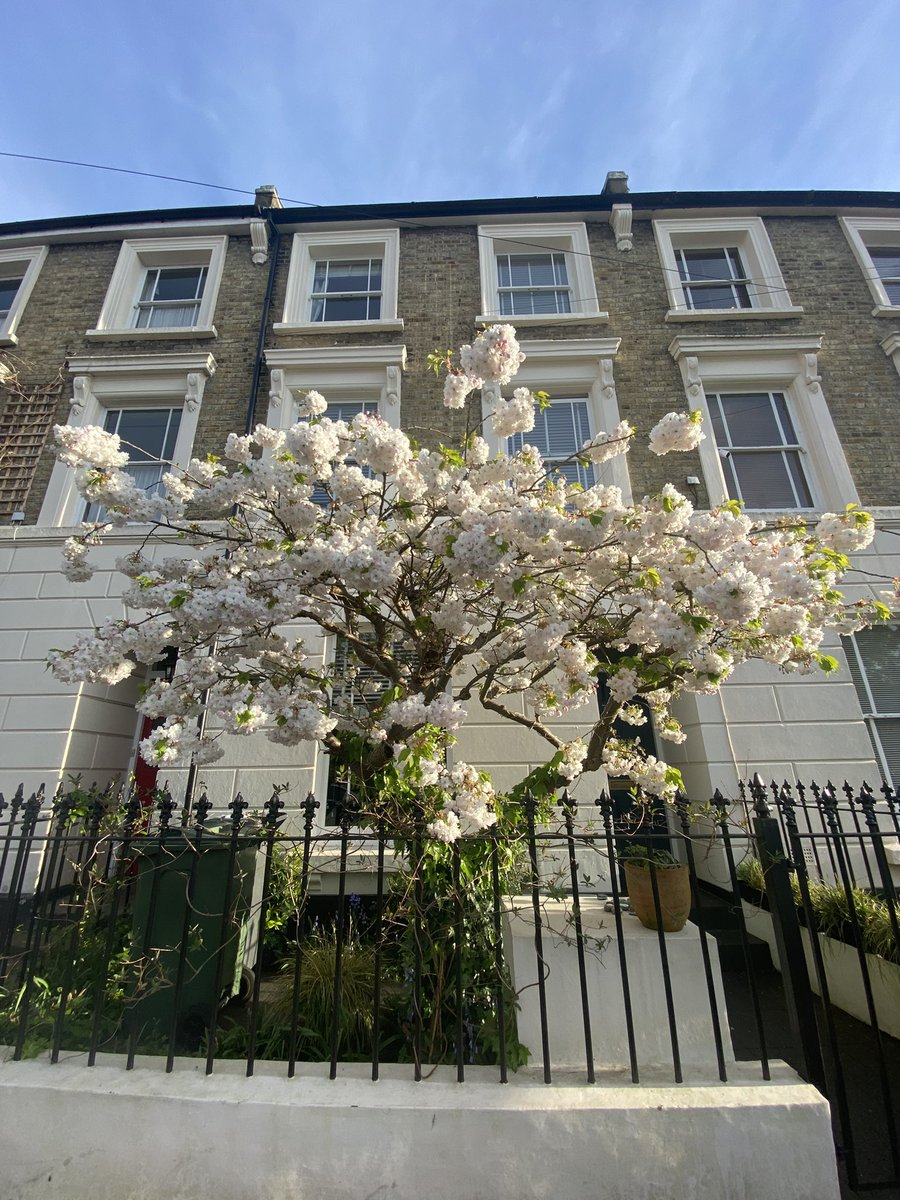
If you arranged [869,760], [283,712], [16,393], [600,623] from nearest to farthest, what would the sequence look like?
[283,712] < [600,623] < [869,760] < [16,393]

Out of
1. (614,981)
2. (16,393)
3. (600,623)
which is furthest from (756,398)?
(16,393)

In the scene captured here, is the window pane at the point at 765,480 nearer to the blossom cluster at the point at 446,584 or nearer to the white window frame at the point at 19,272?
the blossom cluster at the point at 446,584

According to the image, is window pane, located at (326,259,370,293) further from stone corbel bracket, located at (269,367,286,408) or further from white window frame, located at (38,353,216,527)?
white window frame, located at (38,353,216,527)

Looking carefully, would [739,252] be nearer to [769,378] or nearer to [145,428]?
[769,378]

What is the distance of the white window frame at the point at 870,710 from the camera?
741 cm

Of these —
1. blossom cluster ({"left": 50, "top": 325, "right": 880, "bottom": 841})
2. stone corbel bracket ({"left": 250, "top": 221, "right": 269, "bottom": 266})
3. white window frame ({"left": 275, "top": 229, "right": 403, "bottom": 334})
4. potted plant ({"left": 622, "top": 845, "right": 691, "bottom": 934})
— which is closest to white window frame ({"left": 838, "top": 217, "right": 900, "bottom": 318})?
white window frame ({"left": 275, "top": 229, "right": 403, "bottom": 334})

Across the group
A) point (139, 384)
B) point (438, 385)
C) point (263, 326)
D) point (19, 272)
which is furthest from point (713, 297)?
point (19, 272)

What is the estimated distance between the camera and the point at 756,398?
948cm

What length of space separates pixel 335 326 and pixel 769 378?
7.40 m

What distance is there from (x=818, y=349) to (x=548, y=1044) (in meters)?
10.7

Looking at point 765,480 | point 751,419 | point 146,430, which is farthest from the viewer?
point 146,430

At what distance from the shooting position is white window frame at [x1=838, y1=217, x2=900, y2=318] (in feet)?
32.7

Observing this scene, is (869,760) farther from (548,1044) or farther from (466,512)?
(466,512)

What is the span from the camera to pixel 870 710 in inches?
300
